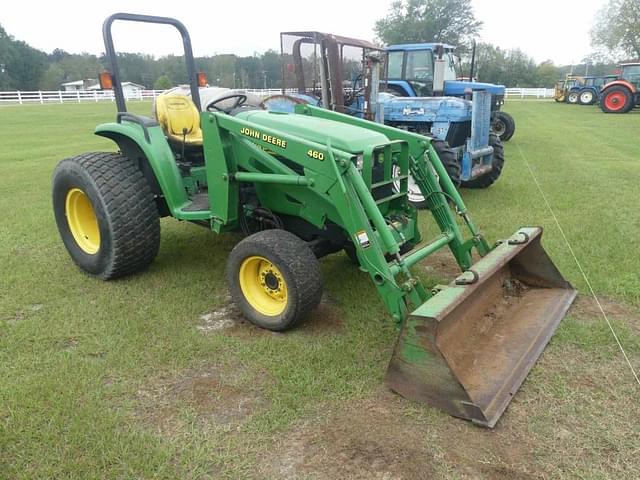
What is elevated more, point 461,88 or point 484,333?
point 461,88

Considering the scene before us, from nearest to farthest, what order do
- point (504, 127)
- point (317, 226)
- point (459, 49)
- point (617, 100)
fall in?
point (317, 226), point (504, 127), point (617, 100), point (459, 49)

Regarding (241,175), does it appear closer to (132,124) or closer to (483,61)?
(132,124)

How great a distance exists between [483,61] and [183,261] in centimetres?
5391

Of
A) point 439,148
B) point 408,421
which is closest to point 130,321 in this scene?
point 408,421

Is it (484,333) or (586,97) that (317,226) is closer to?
(484,333)

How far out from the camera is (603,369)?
2.95 m

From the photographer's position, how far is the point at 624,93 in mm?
22766

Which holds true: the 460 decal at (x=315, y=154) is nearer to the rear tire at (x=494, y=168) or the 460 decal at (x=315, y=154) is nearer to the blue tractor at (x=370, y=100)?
the blue tractor at (x=370, y=100)

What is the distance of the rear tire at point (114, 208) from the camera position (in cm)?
383

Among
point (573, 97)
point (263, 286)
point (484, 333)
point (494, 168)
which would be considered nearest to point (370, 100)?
point (494, 168)

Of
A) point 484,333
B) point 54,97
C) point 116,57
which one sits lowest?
point 484,333

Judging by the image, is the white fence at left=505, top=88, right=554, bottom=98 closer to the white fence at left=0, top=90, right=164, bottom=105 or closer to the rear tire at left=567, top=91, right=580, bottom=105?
the rear tire at left=567, top=91, right=580, bottom=105

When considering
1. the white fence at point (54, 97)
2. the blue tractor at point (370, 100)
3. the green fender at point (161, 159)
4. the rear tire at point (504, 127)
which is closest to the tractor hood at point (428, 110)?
the blue tractor at point (370, 100)

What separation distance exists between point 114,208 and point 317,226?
5.18ft
